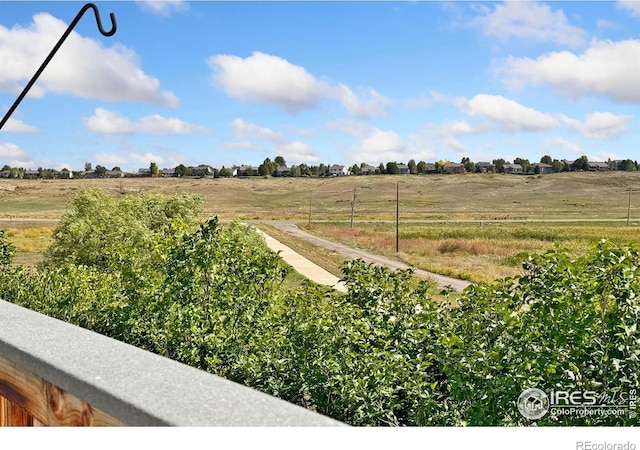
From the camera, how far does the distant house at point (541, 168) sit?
3460 inches

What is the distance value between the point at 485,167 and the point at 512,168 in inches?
253

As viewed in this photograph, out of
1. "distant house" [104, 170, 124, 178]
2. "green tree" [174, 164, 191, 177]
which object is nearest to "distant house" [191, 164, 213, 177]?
"green tree" [174, 164, 191, 177]

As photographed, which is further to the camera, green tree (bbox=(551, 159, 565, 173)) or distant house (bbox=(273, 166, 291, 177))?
distant house (bbox=(273, 166, 291, 177))

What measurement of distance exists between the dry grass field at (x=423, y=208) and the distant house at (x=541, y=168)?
1860mm

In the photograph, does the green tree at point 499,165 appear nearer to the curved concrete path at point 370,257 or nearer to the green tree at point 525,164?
Result: the green tree at point 525,164

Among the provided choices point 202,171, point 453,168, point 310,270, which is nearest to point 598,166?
point 453,168

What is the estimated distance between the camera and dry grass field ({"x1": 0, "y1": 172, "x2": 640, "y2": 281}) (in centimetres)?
3681

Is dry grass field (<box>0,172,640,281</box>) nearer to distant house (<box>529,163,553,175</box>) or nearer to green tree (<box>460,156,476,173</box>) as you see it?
distant house (<box>529,163,553,175</box>)

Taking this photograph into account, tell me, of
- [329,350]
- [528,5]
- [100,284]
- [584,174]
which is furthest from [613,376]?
[584,174]

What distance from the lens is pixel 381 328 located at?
4.24 meters

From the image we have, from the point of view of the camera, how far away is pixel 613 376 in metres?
2.88

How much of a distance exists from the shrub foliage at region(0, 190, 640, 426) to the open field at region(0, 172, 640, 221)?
153ft

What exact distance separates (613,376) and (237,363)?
233cm
